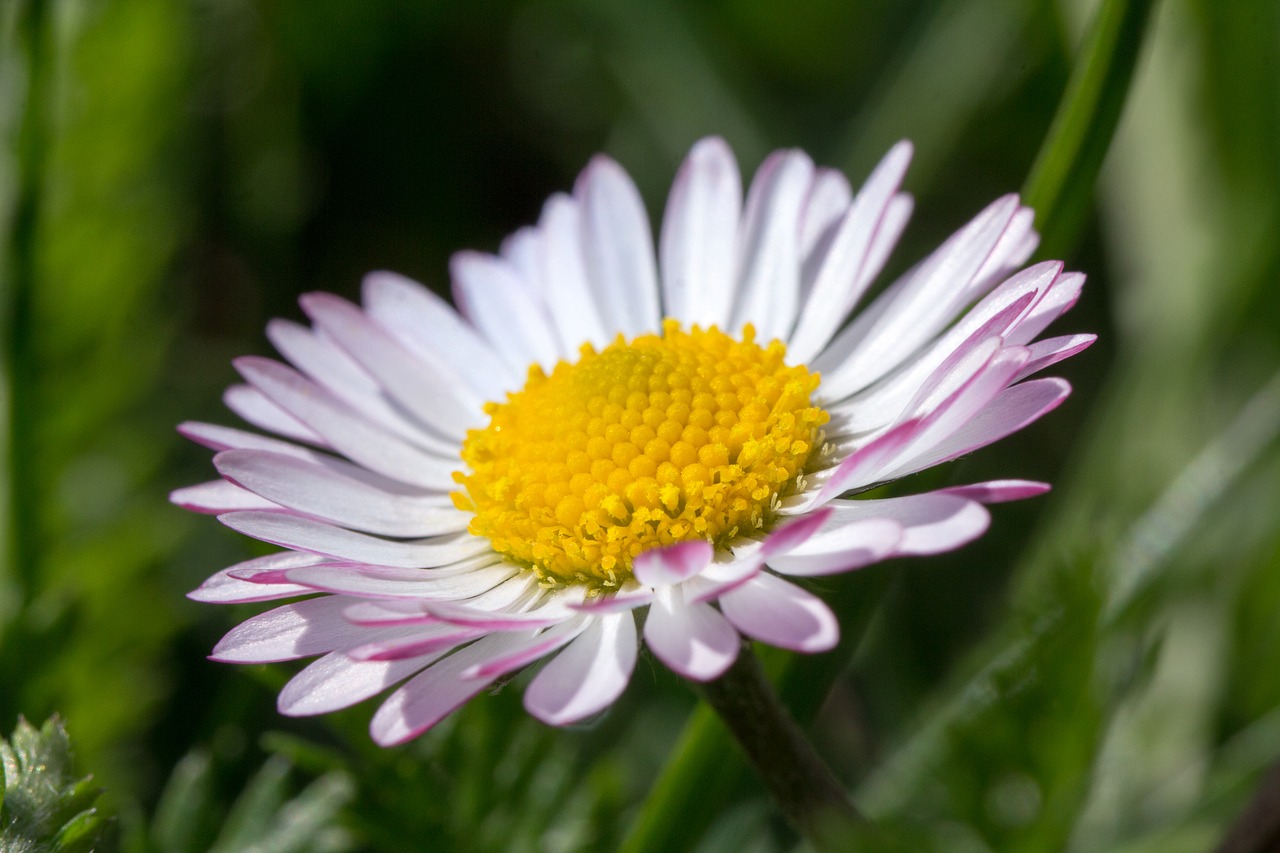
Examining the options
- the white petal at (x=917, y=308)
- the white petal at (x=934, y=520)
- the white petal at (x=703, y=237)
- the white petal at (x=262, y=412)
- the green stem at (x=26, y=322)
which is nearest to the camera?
the white petal at (x=934, y=520)

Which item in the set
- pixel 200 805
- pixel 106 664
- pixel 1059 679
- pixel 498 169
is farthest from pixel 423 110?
pixel 1059 679

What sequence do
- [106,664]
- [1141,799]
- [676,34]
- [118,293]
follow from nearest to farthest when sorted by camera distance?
[1141,799], [106,664], [118,293], [676,34]

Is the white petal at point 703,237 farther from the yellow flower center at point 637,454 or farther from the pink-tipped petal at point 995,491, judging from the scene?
the pink-tipped petal at point 995,491

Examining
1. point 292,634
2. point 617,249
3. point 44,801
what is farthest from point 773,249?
point 44,801

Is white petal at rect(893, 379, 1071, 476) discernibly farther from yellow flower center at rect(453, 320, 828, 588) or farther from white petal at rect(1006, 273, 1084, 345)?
yellow flower center at rect(453, 320, 828, 588)

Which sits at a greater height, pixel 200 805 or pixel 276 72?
pixel 276 72

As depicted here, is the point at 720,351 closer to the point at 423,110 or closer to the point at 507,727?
the point at 507,727

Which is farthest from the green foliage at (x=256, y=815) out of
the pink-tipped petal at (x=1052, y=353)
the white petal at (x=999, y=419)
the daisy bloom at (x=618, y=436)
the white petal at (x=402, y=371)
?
the pink-tipped petal at (x=1052, y=353)
